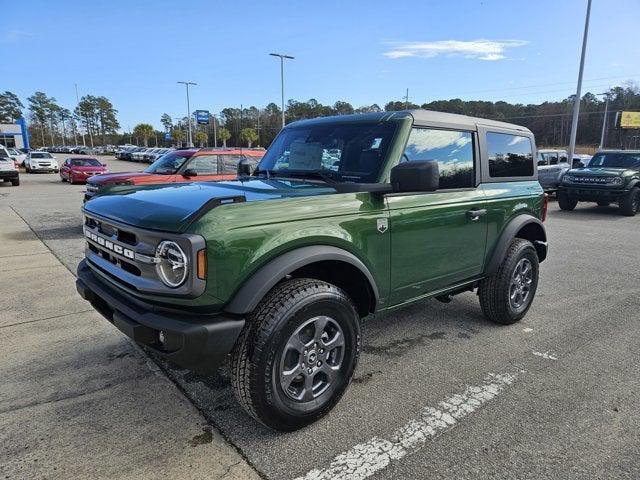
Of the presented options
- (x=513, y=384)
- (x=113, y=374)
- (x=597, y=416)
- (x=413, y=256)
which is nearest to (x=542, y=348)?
(x=513, y=384)

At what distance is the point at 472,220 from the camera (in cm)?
380

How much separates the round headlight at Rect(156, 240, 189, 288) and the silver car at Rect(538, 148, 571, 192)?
17334 mm

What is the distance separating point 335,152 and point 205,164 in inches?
307

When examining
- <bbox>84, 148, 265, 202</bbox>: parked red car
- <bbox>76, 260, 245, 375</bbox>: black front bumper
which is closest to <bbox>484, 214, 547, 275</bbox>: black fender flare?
<bbox>76, 260, 245, 375</bbox>: black front bumper

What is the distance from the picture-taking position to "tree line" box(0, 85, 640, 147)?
78.4m

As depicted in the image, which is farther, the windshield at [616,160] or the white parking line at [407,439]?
the windshield at [616,160]

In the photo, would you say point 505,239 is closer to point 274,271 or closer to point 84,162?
point 274,271

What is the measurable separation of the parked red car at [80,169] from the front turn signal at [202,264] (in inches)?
978

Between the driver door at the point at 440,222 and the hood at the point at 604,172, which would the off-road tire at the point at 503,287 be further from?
the hood at the point at 604,172

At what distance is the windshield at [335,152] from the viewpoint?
3.32 m

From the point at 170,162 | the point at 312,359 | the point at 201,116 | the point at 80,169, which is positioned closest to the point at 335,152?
the point at 312,359

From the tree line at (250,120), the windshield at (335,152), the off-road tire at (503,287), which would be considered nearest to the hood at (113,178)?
the windshield at (335,152)

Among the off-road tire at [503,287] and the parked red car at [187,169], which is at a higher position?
the parked red car at [187,169]

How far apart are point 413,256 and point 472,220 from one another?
0.79 m
